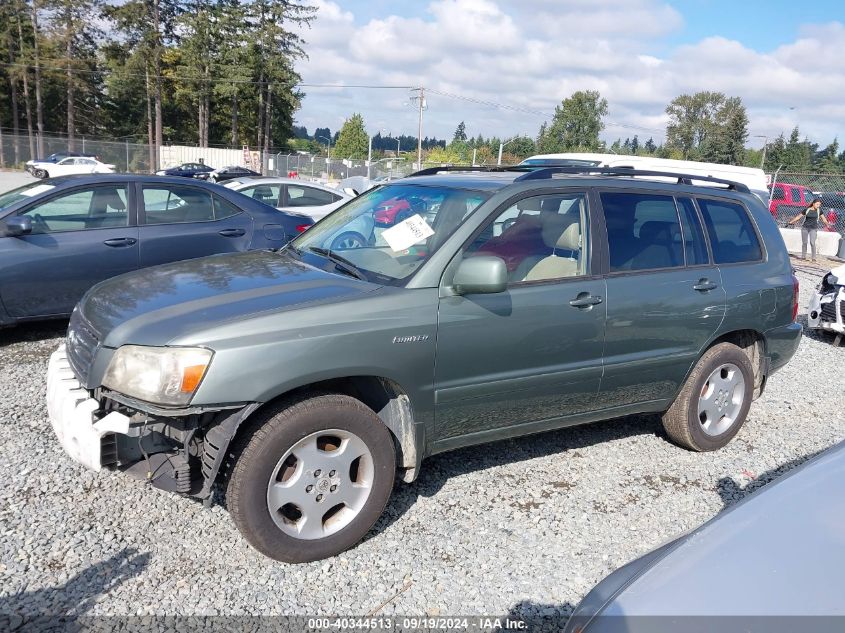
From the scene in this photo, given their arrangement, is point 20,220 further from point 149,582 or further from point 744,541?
point 744,541

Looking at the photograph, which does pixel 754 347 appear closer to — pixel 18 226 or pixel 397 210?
pixel 397 210

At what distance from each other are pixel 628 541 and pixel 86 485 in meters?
2.95

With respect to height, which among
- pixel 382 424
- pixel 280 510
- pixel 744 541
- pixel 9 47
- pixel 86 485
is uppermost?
pixel 9 47

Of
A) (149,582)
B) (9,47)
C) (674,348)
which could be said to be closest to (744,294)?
(674,348)

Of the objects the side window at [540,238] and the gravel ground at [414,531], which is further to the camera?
the side window at [540,238]

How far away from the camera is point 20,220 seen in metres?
5.57

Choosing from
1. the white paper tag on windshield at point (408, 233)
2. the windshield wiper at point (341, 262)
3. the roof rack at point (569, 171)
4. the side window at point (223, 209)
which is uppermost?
the roof rack at point (569, 171)

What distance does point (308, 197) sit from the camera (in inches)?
452

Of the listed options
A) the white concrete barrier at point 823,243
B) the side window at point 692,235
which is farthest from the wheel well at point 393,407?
the white concrete barrier at point 823,243

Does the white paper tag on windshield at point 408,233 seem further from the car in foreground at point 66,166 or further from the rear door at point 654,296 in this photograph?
the car in foreground at point 66,166

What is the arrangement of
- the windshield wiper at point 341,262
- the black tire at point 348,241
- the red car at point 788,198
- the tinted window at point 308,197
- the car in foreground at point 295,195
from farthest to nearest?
the red car at point 788,198 → the tinted window at point 308,197 → the car in foreground at point 295,195 → the black tire at point 348,241 → the windshield wiper at point 341,262

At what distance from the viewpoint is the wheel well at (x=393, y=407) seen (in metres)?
3.20

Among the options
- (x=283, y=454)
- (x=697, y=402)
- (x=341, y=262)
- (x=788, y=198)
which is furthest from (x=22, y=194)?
(x=788, y=198)

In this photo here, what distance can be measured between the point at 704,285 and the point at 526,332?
150 cm
